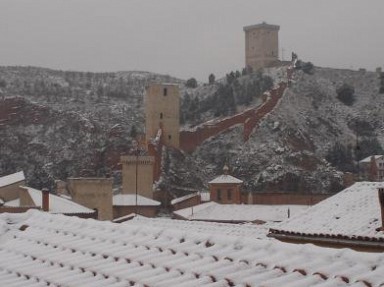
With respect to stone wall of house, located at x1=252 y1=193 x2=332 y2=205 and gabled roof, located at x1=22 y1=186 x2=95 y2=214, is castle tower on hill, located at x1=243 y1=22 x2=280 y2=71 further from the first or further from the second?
gabled roof, located at x1=22 y1=186 x2=95 y2=214

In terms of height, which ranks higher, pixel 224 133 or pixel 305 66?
pixel 305 66

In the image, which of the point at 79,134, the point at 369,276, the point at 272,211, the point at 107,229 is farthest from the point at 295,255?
the point at 79,134

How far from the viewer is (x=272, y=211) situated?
1237 inches

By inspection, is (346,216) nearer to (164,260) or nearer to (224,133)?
(164,260)

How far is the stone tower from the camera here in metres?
53.5

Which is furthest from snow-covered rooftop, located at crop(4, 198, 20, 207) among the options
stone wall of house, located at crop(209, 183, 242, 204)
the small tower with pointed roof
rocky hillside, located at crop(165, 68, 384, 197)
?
rocky hillside, located at crop(165, 68, 384, 197)

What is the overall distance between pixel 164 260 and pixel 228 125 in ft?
174

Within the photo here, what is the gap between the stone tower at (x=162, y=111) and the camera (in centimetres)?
5350

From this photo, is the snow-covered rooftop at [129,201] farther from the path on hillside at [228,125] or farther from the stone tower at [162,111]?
the path on hillside at [228,125]

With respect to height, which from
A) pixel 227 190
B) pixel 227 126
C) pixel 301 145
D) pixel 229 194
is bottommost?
pixel 229 194

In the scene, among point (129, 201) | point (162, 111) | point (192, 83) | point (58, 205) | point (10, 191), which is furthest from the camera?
point (192, 83)

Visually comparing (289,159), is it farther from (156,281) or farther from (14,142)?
(156,281)

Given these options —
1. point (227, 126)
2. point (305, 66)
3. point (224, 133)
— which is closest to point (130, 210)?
point (224, 133)

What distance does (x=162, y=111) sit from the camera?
176 feet
